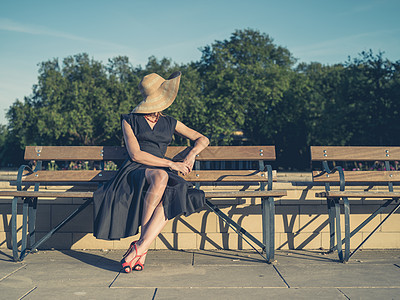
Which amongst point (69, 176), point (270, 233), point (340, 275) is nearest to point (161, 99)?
point (69, 176)

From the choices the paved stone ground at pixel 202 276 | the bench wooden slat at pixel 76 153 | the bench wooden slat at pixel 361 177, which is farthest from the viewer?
the bench wooden slat at pixel 76 153

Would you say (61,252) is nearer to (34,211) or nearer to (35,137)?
(34,211)

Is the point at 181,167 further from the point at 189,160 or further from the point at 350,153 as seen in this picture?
the point at 350,153

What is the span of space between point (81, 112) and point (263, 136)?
13.8 metres

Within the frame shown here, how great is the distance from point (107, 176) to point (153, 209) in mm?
893

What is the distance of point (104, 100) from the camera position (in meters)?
31.3

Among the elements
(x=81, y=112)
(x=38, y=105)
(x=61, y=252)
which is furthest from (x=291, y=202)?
(x=38, y=105)

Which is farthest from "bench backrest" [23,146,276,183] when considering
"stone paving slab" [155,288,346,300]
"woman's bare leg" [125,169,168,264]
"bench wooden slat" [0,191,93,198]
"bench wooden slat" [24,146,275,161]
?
"stone paving slab" [155,288,346,300]

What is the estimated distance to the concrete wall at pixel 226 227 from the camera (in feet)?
16.2

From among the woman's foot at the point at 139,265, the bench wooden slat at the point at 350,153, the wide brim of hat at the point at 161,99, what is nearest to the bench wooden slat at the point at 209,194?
the woman's foot at the point at 139,265

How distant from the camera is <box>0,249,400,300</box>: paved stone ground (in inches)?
128

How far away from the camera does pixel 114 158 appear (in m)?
4.72

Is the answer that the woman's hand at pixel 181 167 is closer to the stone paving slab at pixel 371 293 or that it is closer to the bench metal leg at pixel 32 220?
the bench metal leg at pixel 32 220

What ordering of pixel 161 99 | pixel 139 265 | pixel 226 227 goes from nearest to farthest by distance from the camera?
pixel 139 265, pixel 161 99, pixel 226 227
